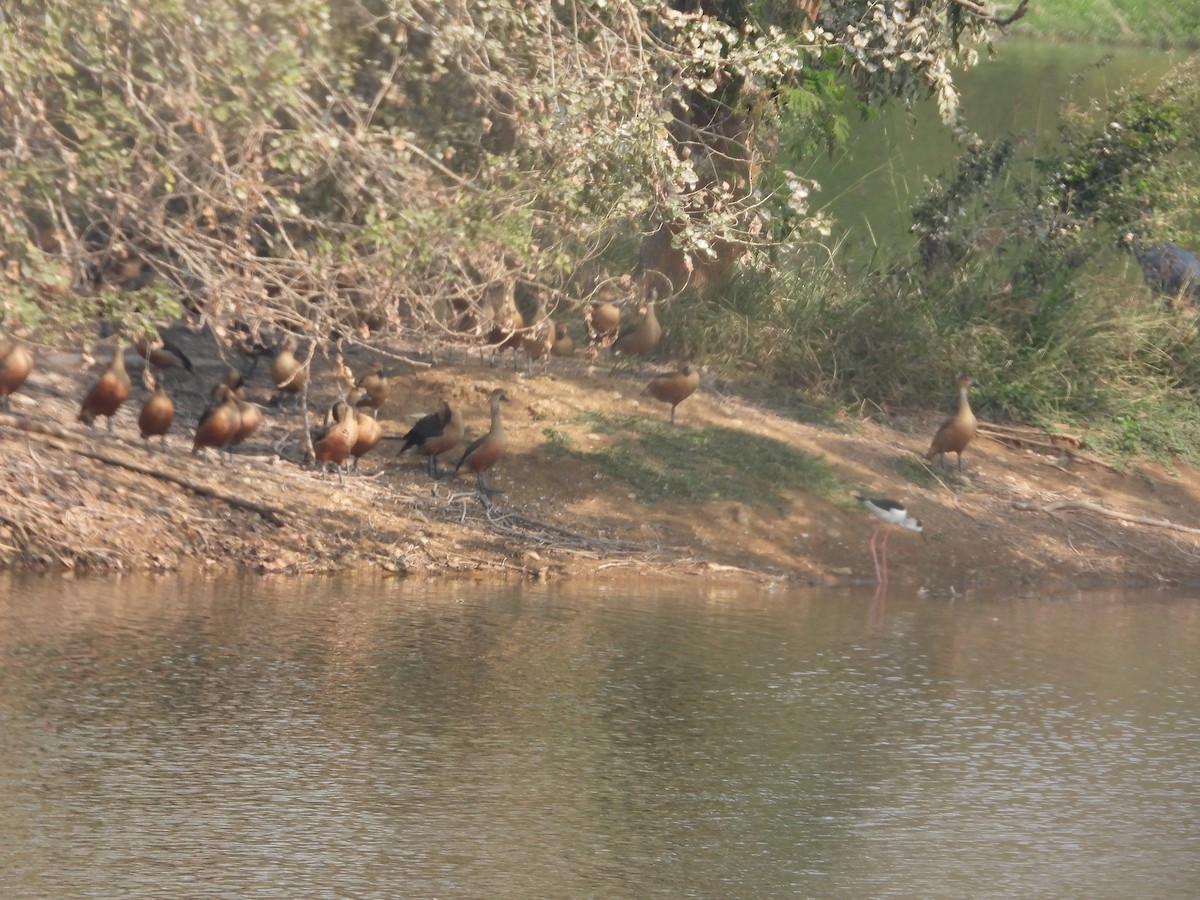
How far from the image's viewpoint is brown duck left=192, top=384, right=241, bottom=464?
11250 mm

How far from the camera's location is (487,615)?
9.43m

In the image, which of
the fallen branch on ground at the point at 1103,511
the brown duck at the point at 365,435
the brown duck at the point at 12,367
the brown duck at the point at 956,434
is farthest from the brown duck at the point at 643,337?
the brown duck at the point at 12,367

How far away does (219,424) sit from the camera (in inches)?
443

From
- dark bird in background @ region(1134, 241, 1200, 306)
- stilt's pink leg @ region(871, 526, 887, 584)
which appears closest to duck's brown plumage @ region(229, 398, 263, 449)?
stilt's pink leg @ region(871, 526, 887, 584)

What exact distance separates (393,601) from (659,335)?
550 centimetres

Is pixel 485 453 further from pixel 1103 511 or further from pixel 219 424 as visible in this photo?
pixel 1103 511

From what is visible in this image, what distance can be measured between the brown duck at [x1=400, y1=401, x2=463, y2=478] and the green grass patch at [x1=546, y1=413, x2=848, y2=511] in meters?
0.83

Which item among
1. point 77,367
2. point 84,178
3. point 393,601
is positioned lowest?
point 393,601

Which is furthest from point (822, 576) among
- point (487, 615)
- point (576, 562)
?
point (487, 615)

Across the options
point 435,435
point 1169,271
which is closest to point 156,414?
point 435,435

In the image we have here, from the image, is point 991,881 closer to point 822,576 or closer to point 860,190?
point 822,576

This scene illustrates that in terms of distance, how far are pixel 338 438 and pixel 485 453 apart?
3.28ft

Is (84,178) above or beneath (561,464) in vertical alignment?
above

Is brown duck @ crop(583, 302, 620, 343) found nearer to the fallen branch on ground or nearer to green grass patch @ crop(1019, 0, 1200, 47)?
the fallen branch on ground
